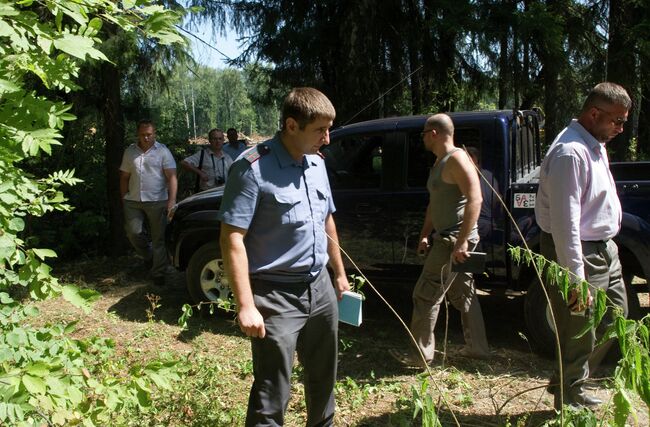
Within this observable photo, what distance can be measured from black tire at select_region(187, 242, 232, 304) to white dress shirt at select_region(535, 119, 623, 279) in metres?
3.40

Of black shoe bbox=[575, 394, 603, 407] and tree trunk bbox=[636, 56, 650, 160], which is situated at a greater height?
tree trunk bbox=[636, 56, 650, 160]

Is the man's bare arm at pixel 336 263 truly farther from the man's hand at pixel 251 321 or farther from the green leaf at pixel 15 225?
the green leaf at pixel 15 225

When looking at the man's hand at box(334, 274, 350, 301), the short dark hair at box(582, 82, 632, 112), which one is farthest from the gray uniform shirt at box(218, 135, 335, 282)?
the short dark hair at box(582, 82, 632, 112)

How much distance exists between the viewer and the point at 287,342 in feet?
9.25

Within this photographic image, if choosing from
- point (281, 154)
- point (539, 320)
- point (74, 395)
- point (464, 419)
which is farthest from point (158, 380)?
point (539, 320)

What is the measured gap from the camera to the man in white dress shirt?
10.7 ft

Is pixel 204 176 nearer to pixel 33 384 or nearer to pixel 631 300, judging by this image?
pixel 631 300

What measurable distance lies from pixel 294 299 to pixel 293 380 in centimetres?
178

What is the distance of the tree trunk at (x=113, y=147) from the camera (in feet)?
27.2

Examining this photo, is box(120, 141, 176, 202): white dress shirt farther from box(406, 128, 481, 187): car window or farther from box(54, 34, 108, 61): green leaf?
box(54, 34, 108, 61): green leaf

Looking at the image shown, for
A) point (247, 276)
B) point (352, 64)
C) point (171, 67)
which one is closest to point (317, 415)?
point (247, 276)

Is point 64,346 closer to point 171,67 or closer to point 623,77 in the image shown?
point 171,67

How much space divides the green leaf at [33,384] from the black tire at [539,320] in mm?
3678

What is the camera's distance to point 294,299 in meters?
2.88
